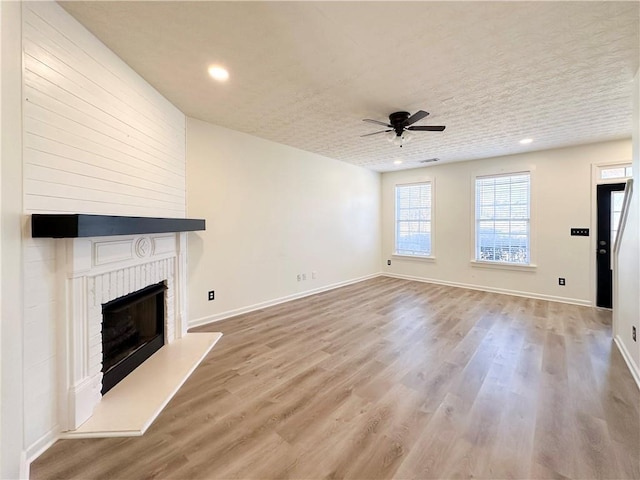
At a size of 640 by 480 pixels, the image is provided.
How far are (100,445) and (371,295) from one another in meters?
4.18

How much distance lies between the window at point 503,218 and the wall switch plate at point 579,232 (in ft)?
2.01

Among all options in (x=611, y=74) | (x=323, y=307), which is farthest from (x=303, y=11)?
(x=323, y=307)

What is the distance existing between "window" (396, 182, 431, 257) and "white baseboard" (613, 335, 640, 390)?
137 inches

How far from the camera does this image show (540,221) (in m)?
4.84

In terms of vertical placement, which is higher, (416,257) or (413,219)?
(413,219)

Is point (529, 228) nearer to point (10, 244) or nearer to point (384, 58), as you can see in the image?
point (384, 58)

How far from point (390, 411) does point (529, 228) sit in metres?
4.81

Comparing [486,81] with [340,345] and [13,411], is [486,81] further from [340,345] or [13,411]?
[13,411]

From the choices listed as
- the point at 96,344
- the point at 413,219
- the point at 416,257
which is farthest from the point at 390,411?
the point at 413,219

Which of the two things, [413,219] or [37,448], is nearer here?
[37,448]

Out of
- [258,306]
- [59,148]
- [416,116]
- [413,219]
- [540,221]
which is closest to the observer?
[59,148]

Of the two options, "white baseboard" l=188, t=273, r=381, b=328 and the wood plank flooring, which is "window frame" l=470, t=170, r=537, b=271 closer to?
the wood plank flooring

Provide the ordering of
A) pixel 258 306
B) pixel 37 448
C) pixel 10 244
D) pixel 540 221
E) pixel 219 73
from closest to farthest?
pixel 10 244 → pixel 37 448 → pixel 219 73 → pixel 258 306 → pixel 540 221

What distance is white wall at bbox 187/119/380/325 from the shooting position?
3.55m
